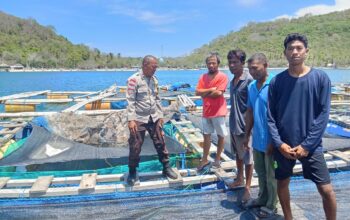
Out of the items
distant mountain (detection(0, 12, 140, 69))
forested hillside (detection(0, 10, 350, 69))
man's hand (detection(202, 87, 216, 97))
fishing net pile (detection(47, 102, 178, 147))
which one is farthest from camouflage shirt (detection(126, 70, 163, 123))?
distant mountain (detection(0, 12, 140, 69))

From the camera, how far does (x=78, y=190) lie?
3.75 m

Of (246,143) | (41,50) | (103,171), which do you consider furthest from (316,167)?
(41,50)

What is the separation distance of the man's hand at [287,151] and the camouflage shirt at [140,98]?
68.8 inches

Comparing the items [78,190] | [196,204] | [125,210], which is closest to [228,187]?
[196,204]

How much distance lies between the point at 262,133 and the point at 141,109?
1.51 meters

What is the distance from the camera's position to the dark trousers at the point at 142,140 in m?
3.79

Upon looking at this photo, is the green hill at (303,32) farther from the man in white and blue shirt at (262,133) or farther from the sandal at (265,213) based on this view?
the sandal at (265,213)

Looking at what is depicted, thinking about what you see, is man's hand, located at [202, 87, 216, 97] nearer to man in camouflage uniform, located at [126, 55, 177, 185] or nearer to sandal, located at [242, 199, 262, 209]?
man in camouflage uniform, located at [126, 55, 177, 185]

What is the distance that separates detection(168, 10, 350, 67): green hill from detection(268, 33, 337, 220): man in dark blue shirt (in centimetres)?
8675

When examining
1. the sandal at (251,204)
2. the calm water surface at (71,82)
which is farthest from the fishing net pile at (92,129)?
the calm water surface at (71,82)

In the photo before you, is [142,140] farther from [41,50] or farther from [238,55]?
[41,50]

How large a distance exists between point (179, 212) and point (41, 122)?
383 centimetres

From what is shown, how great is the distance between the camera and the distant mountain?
115 meters

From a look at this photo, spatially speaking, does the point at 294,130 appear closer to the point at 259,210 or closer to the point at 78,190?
the point at 259,210
